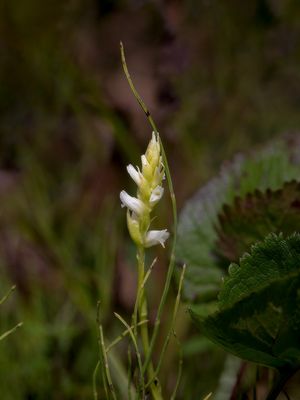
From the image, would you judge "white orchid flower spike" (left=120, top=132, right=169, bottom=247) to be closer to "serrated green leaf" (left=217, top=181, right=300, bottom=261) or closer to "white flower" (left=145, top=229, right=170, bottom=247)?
"white flower" (left=145, top=229, right=170, bottom=247)

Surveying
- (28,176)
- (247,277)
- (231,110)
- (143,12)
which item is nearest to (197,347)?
(247,277)

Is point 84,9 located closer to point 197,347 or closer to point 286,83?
point 286,83

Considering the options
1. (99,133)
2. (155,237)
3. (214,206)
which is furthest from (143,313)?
(99,133)

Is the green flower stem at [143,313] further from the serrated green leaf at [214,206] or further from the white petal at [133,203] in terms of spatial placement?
the serrated green leaf at [214,206]

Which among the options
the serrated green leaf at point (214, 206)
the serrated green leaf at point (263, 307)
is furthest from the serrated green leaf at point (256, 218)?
the serrated green leaf at point (263, 307)

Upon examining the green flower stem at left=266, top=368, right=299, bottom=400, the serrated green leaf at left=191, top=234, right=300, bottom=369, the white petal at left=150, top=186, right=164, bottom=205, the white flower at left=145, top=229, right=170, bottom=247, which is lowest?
the green flower stem at left=266, top=368, right=299, bottom=400

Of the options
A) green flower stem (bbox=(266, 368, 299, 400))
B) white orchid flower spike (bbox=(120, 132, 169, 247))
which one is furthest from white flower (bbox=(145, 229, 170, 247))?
green flower stem (bbox=(266, 368, 299, 400))
